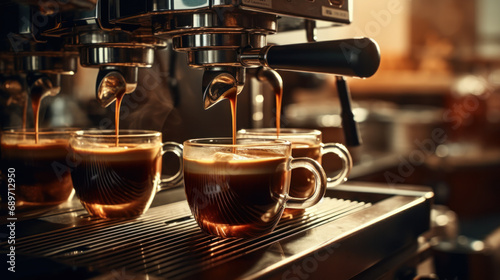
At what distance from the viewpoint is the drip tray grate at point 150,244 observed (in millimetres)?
540

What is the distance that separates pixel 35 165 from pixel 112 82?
6.7 inches

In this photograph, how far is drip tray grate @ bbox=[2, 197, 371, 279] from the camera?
540 mm

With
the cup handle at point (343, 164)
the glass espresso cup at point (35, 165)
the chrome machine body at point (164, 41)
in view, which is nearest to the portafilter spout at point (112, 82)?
the chrome machine body at point (164, 41)

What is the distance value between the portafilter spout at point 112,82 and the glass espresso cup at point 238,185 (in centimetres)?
13

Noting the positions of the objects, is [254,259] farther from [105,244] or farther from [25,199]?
[25,199]

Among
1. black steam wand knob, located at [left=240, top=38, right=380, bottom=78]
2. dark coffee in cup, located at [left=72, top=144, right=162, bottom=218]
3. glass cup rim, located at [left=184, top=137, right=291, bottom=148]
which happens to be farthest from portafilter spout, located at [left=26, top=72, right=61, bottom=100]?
black steam wand knob, located at [left=240, top=38, right=380, bottom=78]

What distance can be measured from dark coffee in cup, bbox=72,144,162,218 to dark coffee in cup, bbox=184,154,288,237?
3.7 inches

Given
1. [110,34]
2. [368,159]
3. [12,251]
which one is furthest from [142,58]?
[368,159]

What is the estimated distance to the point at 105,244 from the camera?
2.00 ft

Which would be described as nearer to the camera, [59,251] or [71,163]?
[59,251]

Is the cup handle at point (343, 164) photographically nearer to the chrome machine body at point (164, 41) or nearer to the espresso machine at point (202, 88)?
the espresso machine at point (202, 88)

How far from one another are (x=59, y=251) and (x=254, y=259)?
0.20 m

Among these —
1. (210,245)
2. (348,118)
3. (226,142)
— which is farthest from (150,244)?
(348,118)

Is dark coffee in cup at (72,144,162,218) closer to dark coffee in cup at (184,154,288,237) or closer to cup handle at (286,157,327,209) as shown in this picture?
dark coffee in cup at (184,154,288,237)
